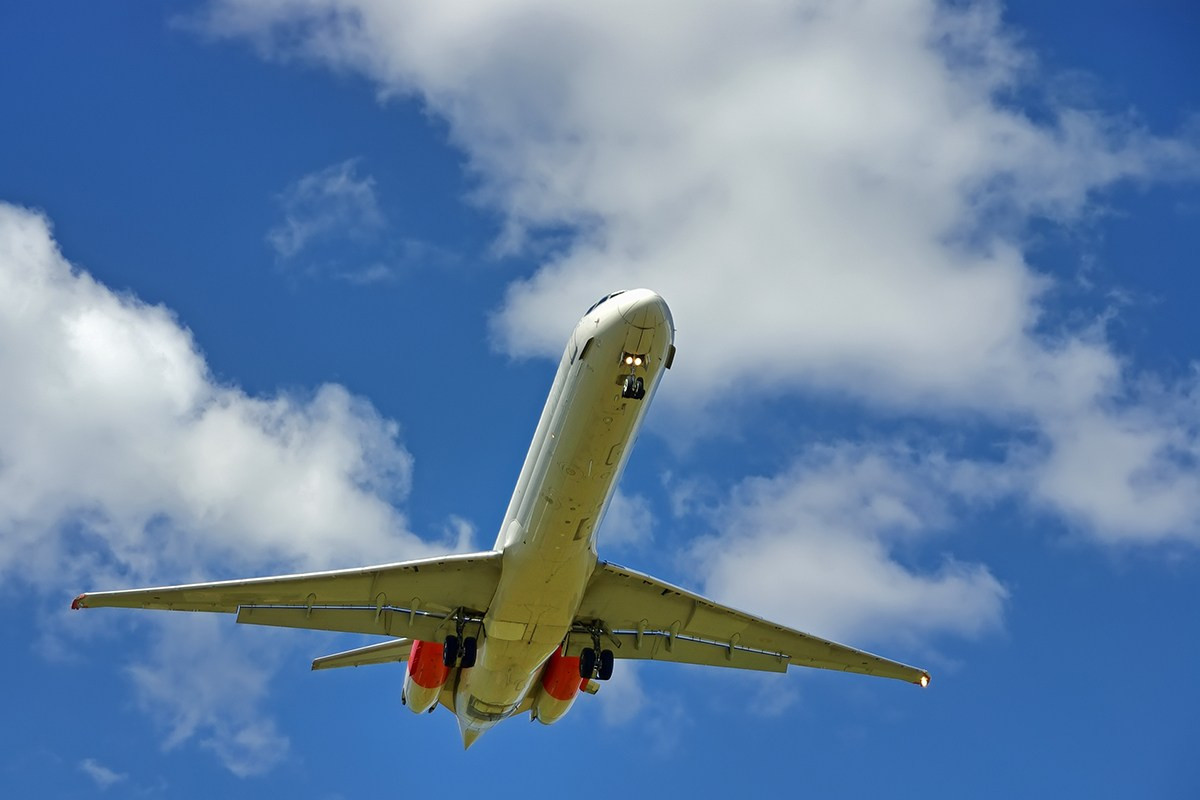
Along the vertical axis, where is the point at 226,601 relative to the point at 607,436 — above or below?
below

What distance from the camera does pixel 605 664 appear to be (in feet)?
137

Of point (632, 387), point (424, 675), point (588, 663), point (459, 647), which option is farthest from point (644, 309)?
point (424, 675)

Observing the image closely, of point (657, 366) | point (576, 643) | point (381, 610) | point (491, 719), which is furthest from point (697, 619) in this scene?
point (657, 366)

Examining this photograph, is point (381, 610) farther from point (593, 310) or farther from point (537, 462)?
point (593, 310)

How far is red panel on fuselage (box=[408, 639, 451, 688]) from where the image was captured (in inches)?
1644

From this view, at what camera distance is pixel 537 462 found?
35438 mm

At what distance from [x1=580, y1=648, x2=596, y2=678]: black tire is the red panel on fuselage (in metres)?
4.42

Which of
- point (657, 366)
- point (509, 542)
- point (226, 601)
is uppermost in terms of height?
point (657, 366)

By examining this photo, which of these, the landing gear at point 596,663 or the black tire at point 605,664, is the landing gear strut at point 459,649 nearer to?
the landing gear at point 596,663

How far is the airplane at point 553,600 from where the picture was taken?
32938 millimetres

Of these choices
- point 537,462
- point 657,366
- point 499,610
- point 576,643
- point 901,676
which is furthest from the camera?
point 901,676

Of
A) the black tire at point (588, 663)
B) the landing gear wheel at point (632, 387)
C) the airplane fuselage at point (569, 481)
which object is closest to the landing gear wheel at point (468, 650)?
the airplane fuselage at point (569, 481)

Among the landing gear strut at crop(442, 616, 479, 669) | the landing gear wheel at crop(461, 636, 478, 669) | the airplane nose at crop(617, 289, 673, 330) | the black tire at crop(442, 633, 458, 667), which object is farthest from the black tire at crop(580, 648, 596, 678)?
the airplane nose at crop(617, 289, 673, 330)

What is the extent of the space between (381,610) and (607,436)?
38.2 feet
